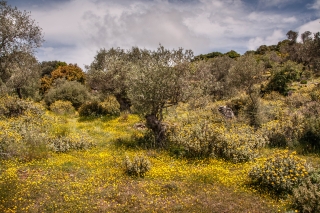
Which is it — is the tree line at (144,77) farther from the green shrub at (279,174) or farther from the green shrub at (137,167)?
the green shrub at (279,174)

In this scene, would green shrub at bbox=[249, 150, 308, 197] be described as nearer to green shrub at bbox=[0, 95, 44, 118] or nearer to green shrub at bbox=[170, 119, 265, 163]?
green shrub at bbox=[170, 119, 265, 163]

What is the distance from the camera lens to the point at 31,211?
8.30m

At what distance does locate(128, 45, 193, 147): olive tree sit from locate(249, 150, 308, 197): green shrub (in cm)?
711

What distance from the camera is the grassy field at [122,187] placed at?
881 centimetres

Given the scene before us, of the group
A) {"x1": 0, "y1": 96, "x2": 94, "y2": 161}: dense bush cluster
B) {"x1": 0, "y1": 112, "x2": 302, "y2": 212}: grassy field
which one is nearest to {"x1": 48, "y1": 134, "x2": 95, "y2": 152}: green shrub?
{"x1": 0, "y1": 96, "x2": 94, "y2": 161}: dense bush cluster

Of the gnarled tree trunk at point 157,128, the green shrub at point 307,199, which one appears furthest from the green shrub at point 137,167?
the green shrub at point 307,199

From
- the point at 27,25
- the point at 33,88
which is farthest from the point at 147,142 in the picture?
the point at 33,88

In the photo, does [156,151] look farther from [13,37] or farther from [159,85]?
[13,37]

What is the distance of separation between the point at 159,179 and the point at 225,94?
94.2 ft

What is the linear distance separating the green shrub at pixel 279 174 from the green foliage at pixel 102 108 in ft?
61.0

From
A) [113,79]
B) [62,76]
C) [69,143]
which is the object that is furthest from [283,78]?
[62,76]

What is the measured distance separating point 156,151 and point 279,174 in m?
7.39

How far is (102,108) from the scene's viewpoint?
2667cm

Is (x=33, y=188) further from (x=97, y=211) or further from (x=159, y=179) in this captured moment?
(x=159, y=179)
